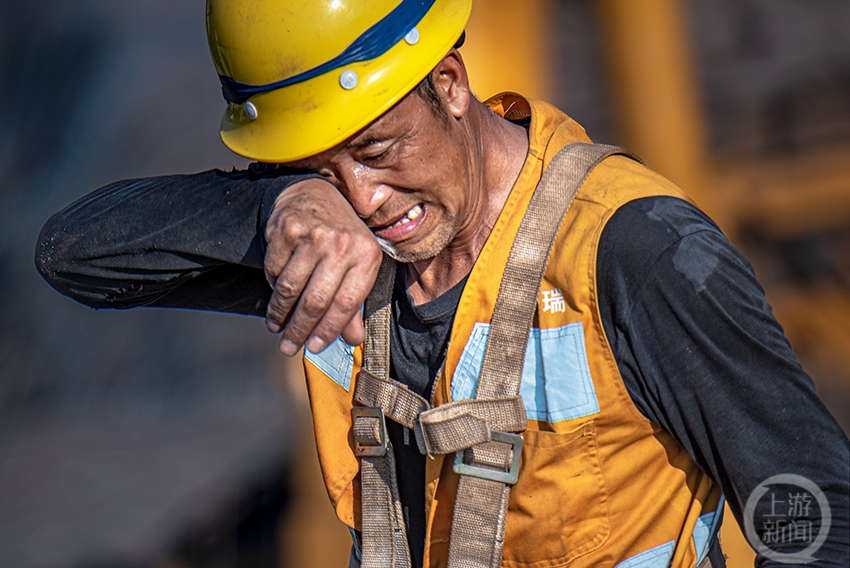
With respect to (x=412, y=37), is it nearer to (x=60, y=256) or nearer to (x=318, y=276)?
(x=318, y=276)

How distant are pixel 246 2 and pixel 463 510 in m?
0.93

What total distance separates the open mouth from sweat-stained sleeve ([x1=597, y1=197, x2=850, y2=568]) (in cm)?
39

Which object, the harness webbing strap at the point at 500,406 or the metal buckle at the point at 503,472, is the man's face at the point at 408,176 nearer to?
the harness webbing strap at the point at 500,406

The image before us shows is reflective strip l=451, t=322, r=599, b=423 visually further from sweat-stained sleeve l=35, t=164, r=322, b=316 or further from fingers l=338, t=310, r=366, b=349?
sweat-stained sleeve l=35, t=164, r=322, b=316

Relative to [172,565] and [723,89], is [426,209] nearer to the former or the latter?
[172,565]

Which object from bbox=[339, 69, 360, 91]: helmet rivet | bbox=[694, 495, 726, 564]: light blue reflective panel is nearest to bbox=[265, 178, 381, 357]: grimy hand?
bbox=[339, 69, 360, 91]: helmet rivet

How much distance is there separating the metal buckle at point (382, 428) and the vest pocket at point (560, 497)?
29 cm

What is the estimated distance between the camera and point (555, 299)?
58.3 inches

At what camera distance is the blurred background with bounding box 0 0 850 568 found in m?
3.59

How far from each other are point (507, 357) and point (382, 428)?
33 centimetres

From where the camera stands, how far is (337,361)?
1.81 m

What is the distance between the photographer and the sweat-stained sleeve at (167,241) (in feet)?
5.29

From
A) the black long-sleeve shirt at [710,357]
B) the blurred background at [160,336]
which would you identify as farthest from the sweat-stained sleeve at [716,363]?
the blurred background at [160,336]

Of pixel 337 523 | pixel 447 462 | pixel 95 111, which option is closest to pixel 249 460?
pixel 337 523
